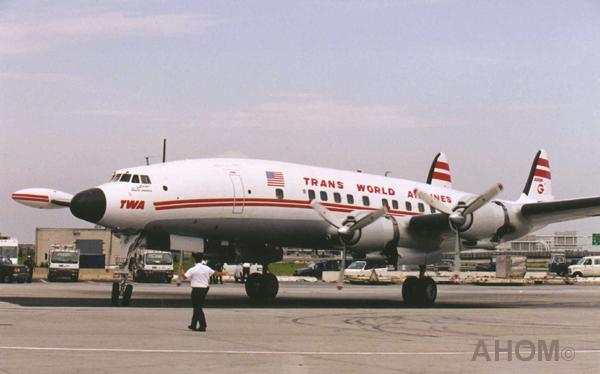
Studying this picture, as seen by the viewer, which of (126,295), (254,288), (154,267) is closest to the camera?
(126,295)

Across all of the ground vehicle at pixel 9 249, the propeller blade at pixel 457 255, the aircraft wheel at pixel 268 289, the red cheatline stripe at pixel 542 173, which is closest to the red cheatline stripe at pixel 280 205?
the propeller blade at pixel 457 255

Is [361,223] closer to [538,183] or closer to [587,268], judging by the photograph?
[538,183]

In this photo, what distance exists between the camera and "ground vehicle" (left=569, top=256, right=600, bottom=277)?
248 feet

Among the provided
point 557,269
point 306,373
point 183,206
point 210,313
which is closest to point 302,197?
point 183,206

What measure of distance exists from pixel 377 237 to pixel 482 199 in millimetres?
3691

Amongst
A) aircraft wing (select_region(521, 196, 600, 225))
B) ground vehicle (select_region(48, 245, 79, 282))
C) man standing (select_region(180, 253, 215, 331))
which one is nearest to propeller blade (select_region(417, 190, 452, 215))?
aircraft wing (select_region(521, 196, 600, 225))

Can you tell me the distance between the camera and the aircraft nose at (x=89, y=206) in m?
26.1

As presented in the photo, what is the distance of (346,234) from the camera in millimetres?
29547

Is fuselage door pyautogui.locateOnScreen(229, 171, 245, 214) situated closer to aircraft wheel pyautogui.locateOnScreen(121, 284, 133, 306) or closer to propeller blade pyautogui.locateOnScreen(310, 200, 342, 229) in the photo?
propeller blade pyautogui.locateOnScreen(310, 200, 342, 229)

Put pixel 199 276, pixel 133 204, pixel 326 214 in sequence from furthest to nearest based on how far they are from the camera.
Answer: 1. pixel 326 214
2. pixel 133 204
3. pixel 199 276

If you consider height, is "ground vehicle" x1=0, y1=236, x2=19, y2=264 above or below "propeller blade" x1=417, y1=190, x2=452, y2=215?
below

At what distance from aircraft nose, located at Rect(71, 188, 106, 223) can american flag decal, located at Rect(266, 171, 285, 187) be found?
18.7 ft

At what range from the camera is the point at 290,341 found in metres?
17.2

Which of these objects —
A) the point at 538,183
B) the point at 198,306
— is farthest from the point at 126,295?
the point at 538,183
